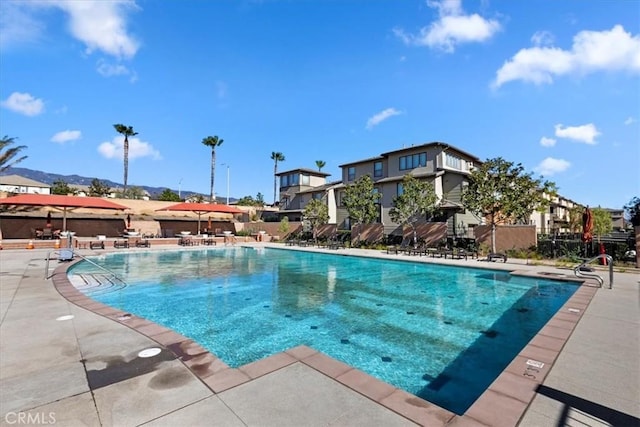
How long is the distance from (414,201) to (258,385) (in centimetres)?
2113

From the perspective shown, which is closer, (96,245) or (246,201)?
(96,245)

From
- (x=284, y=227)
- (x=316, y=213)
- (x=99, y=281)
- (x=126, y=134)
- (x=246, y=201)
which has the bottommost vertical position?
(x=99, y=281)

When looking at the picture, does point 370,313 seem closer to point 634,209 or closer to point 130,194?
point 634,209

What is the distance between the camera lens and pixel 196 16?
15570 mm

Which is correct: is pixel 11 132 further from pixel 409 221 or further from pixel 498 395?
pixel 498 395

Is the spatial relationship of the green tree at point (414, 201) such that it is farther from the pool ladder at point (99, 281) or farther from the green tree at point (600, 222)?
the green tree at point (600, 222)

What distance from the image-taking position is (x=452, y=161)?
89.5ft

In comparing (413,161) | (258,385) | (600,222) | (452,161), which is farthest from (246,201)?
(258,385)

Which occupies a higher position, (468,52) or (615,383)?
(468,52)

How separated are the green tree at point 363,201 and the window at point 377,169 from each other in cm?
453

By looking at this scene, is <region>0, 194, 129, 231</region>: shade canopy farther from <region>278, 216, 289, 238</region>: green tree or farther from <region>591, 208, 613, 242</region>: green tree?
<region>591, 208, 613, 242</region>: green tree

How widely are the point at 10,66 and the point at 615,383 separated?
24088 millimetres

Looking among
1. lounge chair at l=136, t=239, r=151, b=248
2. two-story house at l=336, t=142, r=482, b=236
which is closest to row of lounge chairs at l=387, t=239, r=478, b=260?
two-story house at l=336, t=142, r=482, b=236

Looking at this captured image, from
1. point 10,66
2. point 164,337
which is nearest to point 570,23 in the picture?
point 164,337
